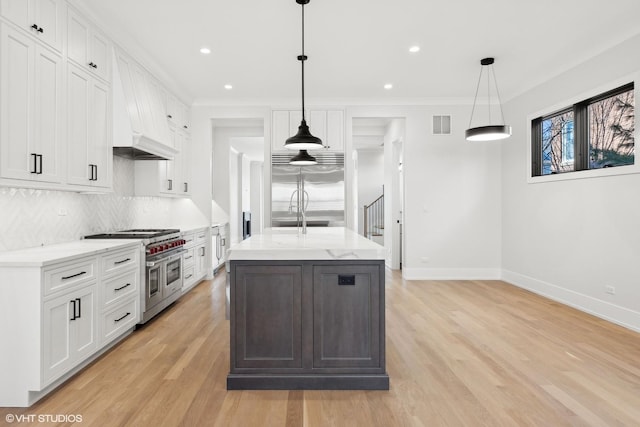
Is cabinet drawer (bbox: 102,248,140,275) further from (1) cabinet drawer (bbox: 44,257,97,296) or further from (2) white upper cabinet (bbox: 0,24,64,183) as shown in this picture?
(2) white upper cabinet (bbox: 0,24,64,183)

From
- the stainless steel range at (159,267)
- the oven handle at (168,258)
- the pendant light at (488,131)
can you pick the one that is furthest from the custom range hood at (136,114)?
the pendant light at (488,131)

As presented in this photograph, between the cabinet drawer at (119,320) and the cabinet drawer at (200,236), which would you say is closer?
the cabinet drawer at (119,320)

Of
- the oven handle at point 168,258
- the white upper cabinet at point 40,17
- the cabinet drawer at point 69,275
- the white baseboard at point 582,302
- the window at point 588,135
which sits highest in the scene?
the white upper cabinet at point 40,17

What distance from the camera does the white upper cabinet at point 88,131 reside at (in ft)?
9.71

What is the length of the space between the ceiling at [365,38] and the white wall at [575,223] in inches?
11.6

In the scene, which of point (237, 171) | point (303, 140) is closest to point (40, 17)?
point (303, 140)

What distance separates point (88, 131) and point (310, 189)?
128 inches

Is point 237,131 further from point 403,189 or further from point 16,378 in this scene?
point 16,378

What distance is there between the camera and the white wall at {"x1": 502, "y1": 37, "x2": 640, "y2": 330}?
358cm

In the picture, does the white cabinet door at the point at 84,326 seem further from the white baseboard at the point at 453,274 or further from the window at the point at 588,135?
the window at the point at 588,135

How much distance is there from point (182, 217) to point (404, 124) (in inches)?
161

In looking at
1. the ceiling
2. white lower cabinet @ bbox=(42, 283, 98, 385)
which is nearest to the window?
the ceiling

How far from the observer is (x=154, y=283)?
12.5 feet

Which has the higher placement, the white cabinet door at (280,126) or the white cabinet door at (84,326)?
the white cabinet door at (280,126)
